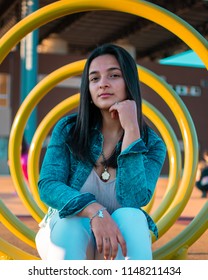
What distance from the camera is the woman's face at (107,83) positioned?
2111 mm

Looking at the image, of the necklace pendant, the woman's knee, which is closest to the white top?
the necklace pendant

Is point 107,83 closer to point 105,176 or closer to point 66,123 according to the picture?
point 66,123

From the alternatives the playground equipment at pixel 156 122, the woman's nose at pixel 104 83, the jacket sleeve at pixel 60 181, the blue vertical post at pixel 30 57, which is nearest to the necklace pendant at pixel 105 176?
the jacket sleeve at pixel 60 181

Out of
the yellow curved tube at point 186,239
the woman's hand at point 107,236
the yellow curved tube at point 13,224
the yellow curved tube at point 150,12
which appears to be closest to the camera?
the woman's hand at point 107,236

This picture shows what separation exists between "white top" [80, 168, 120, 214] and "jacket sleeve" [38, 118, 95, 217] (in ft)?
0.27

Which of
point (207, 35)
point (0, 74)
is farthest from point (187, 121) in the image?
point (207, 35)

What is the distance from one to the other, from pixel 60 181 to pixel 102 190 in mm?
184

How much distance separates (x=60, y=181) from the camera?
2.05 meters

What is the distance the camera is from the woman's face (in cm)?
211

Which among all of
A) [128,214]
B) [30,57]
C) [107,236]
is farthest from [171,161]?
[30,57]

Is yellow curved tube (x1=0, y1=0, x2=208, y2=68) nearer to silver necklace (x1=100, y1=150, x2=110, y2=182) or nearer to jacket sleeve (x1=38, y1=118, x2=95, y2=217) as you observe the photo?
jacket sleeve (x1=38, y1=118, x2=95, y2=217)

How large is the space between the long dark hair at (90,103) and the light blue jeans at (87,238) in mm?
351

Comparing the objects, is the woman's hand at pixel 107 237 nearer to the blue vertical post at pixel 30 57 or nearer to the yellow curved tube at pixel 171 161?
the yellow curved tube at pixel 171 161
